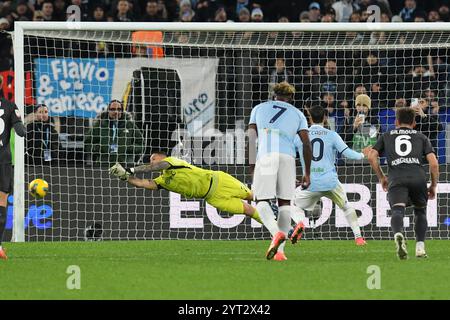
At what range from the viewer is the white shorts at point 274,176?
41.3 feet

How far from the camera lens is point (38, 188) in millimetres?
15453

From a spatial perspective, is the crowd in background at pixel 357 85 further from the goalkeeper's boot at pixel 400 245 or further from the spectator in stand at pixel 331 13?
the goalkeeper's boot at pixel 400 245

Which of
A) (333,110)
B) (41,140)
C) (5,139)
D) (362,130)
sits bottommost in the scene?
(5,139)

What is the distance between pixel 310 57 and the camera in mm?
18641

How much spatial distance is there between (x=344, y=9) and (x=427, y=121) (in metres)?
4.21

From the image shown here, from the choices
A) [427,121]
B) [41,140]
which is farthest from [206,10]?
[41,140]

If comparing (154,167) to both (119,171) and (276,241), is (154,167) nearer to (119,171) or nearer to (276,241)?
(119,171)

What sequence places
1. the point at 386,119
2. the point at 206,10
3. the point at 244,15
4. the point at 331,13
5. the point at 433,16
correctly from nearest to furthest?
the point at 386,119 → the point at 244,15 → the point at 331,13 → the point at 433,16 → the point at 206,10

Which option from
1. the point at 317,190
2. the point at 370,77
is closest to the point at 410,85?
the point at 370,77

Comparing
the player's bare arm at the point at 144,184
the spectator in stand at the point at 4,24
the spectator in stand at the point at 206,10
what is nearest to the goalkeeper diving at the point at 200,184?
the player's bare arm at the point at 144,184

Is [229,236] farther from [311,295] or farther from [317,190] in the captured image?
[311,295]

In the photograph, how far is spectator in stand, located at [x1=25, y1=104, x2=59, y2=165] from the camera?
17.4 m

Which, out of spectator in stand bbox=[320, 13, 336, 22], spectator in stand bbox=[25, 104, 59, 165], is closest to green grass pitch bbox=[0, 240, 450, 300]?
spectator in stand bbox=[25, 104, 59, 165]

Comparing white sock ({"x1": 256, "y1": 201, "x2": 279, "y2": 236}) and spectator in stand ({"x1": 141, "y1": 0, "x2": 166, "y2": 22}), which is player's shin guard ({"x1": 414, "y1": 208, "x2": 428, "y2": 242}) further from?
spectator in stand ({"x1": 141, "y1": 0, "x2": 166, "y2": 22})
